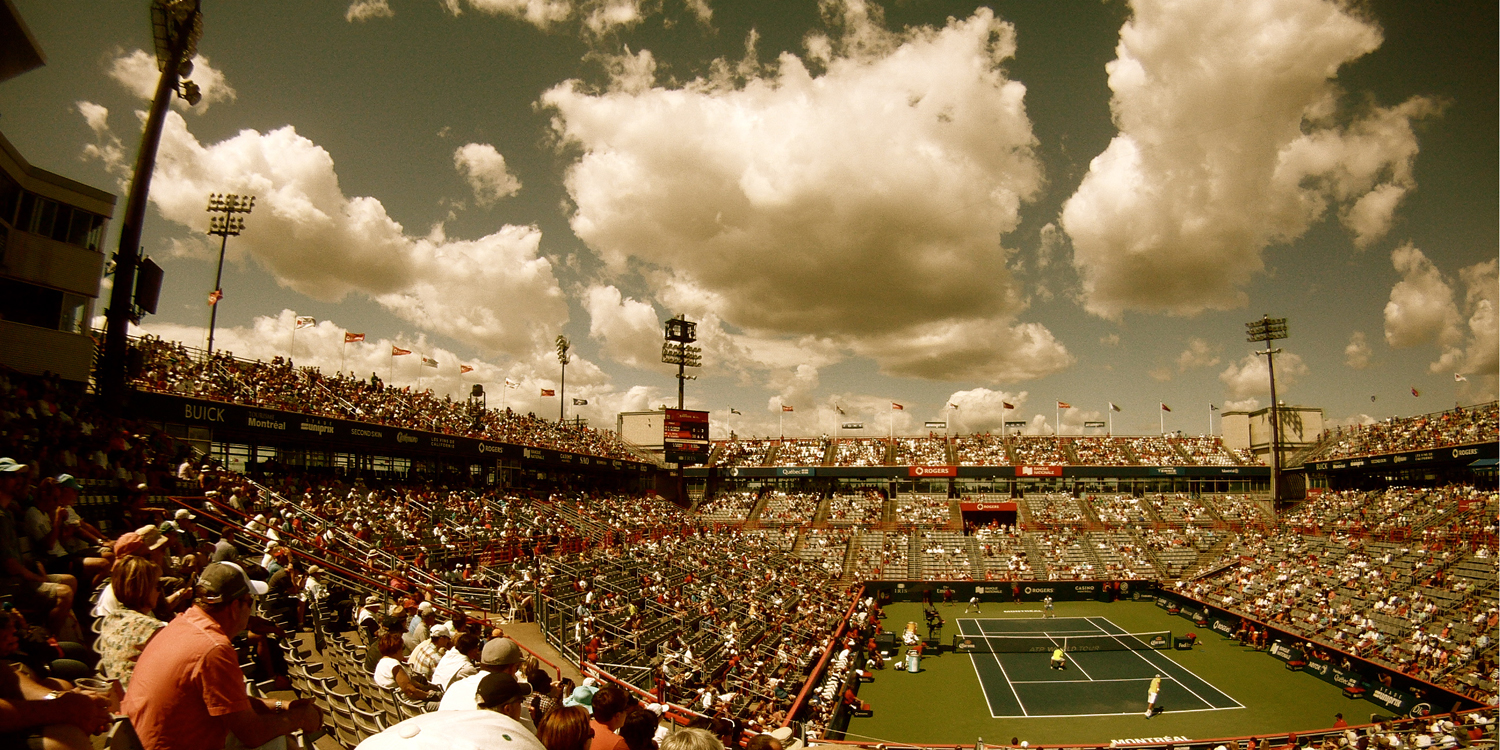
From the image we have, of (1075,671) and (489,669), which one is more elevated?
(489,669)

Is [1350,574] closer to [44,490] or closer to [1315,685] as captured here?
[1315,685]

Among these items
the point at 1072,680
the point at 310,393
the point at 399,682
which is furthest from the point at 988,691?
the point at 310,393

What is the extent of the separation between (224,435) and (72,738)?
27890 mm

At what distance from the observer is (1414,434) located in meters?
44.2

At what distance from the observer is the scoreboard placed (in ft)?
175

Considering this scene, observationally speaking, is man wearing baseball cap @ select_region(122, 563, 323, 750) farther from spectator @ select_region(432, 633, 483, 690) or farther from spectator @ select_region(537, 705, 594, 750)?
spectator @ select_region(432, 633, 483, 690)

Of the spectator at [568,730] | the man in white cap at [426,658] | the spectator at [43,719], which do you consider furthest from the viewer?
the man in white cap at [426,658]

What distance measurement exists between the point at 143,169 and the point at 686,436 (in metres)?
38.0

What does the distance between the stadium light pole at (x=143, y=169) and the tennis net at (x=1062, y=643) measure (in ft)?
102

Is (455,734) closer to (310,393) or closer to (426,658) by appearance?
(426,658)

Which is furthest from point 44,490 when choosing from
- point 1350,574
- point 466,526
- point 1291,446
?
point 1291,446

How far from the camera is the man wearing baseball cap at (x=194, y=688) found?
2898 mm

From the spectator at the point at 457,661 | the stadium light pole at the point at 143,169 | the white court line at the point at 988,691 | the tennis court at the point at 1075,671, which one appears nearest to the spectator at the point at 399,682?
the spectator at the point at 457,661

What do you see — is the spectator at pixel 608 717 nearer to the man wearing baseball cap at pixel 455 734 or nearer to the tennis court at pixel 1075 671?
the man wearing baseball cap at pixel 455 734
